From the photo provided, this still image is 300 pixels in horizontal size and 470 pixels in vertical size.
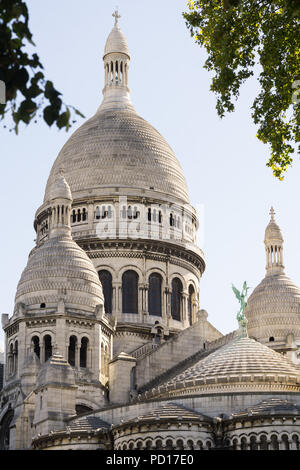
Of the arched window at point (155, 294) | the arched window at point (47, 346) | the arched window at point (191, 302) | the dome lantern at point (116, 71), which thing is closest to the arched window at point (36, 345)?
the arched window at point (47, 346)

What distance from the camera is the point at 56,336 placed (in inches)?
2274

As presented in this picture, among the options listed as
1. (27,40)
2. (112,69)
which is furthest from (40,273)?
(27,40)

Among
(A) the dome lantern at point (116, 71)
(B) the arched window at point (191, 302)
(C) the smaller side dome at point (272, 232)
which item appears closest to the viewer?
(C) the smaller side dome at point (272, 232)

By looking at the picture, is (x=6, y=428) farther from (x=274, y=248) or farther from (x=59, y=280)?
→ (x=274, y=248)

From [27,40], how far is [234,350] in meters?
38.6

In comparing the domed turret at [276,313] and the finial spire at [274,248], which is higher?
the finial spire at [274,248]

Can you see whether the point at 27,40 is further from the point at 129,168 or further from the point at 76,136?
the point at 76,136

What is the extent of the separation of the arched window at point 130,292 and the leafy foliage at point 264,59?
42.1m

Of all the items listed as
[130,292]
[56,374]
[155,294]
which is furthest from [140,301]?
[56,374]

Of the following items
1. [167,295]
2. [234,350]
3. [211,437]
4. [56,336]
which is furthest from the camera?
[167,295]

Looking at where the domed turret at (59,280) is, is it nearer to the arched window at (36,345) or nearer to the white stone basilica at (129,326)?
the white stone basilica at (129,326)

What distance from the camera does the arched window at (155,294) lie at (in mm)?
69375

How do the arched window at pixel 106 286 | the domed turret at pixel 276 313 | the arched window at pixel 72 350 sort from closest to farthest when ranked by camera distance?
the arched window at pixel 72 350 < the domed turret at pixel 276 313 < the arched window at pixel 106 286

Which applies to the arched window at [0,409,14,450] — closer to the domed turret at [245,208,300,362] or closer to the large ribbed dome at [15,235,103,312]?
the large ribbed dome at [15,235,103,312]
